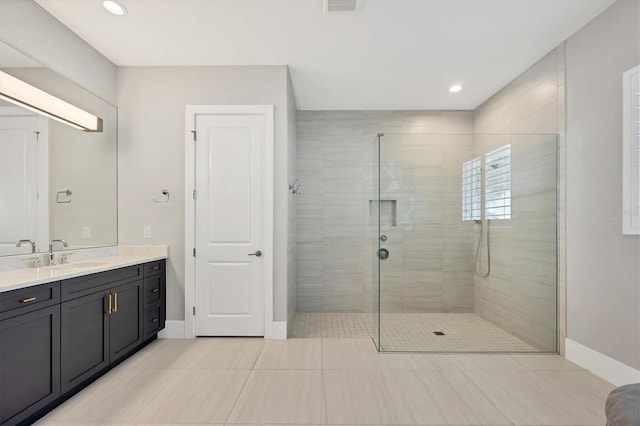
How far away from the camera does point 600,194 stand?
2.34m

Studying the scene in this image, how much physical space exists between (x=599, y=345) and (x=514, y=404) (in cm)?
97

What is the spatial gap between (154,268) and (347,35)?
278 centimetres

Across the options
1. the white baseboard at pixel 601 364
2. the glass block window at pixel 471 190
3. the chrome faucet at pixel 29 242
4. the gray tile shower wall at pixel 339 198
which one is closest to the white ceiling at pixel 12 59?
the chrome faucet at pixel 29 242

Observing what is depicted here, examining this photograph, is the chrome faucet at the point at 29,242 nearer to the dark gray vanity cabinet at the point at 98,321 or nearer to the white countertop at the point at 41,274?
the white countertop at the point at 41,274

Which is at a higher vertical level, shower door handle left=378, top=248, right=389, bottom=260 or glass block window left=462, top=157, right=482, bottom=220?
glass block window left=462, top=157, right=482, bottom=220

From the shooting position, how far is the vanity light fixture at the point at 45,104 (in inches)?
81.6

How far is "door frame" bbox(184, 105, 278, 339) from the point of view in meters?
3.11

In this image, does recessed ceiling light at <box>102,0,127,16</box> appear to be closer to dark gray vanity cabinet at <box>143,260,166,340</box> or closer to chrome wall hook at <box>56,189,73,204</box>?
chrome wall hook at <box>56,189,73,204</box>

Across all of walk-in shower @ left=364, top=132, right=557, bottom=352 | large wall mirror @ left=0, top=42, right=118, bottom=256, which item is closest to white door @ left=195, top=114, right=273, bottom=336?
large wall mirror @ left=0, top=42, right=118, bottom=256

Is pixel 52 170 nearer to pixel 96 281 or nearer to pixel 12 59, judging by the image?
pixel 12 59

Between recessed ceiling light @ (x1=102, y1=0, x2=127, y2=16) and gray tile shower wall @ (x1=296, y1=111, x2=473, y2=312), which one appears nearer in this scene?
recessed ceiling light @ (x1=102, y1=0, x2=127, y2=16)

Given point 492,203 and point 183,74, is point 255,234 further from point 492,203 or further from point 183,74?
point 492,203

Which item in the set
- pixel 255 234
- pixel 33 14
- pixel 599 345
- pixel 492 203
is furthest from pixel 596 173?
pixel 33 14

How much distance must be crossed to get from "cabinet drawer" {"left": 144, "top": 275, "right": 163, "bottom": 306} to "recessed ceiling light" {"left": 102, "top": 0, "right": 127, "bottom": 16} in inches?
87.0
